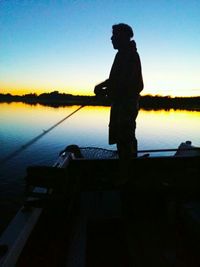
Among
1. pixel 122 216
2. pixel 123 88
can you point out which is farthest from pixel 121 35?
pixel 122 216

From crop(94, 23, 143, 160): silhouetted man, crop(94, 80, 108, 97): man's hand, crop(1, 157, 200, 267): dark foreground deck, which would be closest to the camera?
crop(1, 157, 200, 267): dark foreground deck

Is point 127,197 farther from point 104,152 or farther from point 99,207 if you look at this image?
point 104,152

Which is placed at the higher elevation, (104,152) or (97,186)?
(97,186)

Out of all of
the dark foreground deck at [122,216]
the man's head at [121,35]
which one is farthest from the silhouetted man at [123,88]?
the dark foreground deck at [122,216]

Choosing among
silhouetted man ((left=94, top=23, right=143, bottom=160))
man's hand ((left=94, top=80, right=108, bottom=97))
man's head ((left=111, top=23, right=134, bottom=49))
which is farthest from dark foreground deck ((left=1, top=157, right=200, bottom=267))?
man's head ((left=111, top=23, right=134, bottom=49))

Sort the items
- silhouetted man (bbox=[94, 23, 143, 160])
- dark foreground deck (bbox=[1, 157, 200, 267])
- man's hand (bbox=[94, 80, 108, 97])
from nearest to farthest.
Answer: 1. dark foreground deck (bbox=[1, 157, 200, 267])
2. silhouetted man (bbox=[94, 23, 143, 160])
3. man's hand (bbox=[94, 80, 108, 97])

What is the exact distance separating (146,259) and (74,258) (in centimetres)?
110

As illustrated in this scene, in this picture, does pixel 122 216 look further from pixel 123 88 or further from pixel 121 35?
pixel 121 35

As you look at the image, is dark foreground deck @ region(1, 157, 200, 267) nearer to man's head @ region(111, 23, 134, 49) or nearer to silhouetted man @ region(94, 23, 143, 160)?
silhouetted man @ region(94, 23, 143, 160)

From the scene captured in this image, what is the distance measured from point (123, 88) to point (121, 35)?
0.85m

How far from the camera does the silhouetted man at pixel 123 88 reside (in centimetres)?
459

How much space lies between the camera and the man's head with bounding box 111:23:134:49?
462 cm

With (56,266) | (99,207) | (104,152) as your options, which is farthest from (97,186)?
(104,152)

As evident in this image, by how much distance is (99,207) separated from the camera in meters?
5.52
